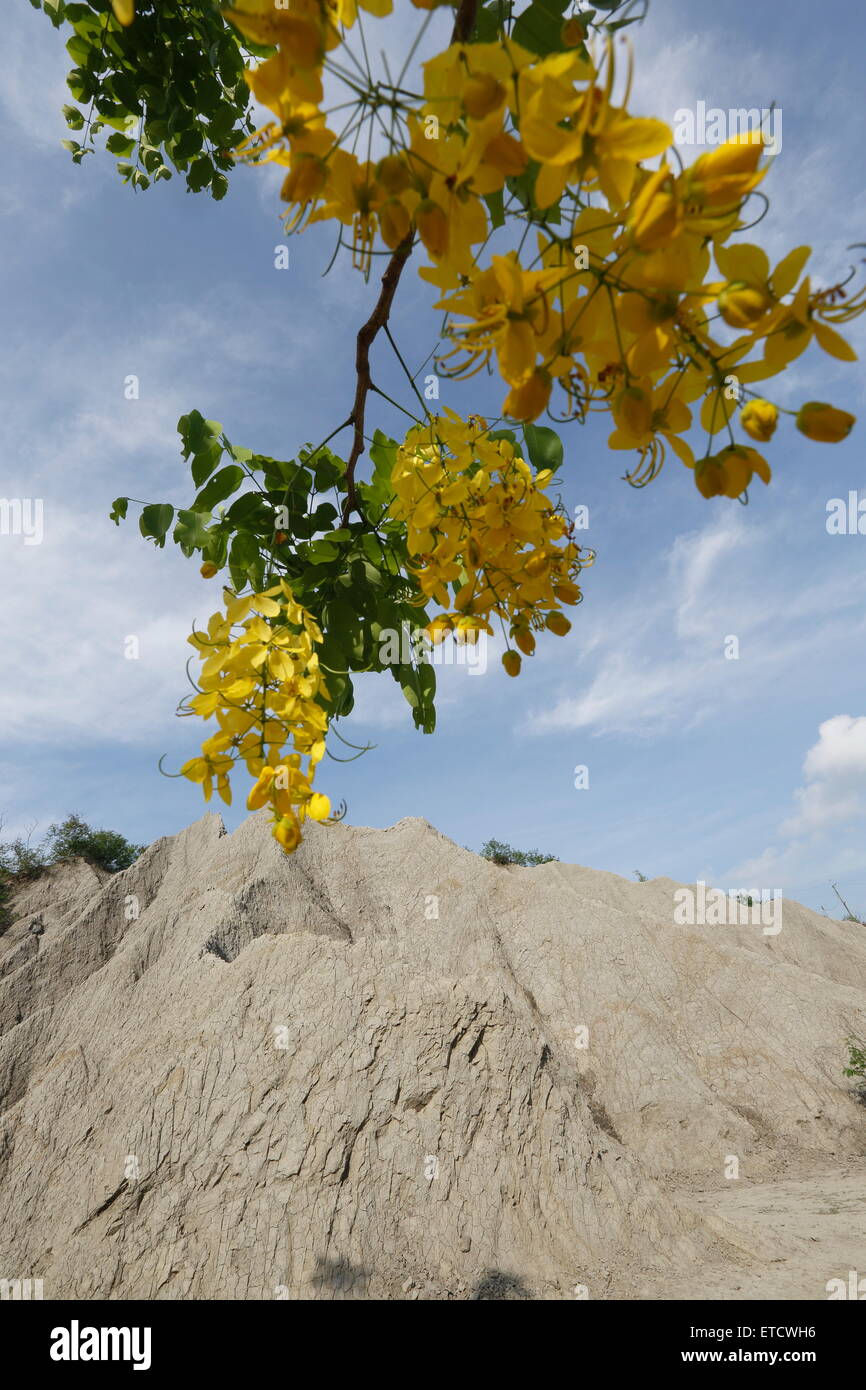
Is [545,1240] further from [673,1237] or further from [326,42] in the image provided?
[326,42]

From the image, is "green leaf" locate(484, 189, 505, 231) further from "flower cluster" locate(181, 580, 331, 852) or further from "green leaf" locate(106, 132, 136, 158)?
"green leaf" locate(106, 132, 136, 158)

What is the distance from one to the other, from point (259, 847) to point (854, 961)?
50.3 ft

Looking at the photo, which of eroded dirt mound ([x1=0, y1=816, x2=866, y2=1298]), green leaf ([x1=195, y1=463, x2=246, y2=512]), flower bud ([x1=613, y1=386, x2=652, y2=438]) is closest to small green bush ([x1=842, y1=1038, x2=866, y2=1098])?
eroded dirt mound ([x1=0, y1=816, x2=866, y2=1298])

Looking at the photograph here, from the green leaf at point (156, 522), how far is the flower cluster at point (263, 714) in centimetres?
64

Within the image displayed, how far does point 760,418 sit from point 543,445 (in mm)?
862

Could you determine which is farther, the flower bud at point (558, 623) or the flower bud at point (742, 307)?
the flower bud at point (558, 623)

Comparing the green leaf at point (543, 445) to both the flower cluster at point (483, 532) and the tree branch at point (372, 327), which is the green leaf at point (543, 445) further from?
the tree branch at point (372, 327)

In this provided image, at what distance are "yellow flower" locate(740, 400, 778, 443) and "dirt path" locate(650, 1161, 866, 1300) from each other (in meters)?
7.63

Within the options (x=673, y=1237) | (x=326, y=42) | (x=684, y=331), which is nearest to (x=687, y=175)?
(x=684, y=331)

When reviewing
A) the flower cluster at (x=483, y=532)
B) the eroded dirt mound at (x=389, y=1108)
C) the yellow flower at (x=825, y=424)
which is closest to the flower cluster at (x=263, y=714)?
the flower cluster at (x=483, y=532)

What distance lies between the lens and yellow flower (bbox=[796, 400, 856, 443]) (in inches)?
23.8

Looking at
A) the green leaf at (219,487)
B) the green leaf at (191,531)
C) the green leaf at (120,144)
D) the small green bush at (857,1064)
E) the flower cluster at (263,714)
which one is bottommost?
the small green bush at (857,1064)

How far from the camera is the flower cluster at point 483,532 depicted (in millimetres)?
1134

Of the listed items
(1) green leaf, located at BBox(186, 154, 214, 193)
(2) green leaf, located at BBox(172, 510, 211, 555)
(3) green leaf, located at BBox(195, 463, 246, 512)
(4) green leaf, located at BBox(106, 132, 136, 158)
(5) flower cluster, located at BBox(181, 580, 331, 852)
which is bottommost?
Answer: (5) flower cluster, located at BBox(181, 580, 331, 852)
